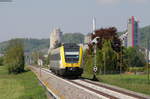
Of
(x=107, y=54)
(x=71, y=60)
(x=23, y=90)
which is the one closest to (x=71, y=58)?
(x=71, y=60)

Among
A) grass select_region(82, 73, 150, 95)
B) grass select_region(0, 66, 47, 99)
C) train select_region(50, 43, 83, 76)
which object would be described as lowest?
grass select_region(0, 66, 47, 99)

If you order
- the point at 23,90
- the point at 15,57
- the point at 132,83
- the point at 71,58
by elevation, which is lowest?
the point at 23,90

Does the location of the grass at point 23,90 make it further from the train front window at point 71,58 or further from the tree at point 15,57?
the tree at point 15,57

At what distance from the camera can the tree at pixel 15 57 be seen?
126688 millimetres

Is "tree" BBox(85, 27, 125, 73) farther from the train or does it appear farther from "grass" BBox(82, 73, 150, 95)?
the train

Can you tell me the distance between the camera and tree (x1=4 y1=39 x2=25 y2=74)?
126688mm

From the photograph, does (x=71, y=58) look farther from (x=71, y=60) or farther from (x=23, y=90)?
(x=23, y=90)

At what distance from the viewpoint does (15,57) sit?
130 meters

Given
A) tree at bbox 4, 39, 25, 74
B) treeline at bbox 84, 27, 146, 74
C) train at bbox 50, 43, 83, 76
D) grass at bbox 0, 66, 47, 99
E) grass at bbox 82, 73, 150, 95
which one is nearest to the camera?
grass at bbox 82, 73, 150, 95

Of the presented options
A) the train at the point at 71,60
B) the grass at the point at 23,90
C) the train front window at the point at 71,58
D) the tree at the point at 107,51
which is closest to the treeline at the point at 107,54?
the tree at the point at 107,51

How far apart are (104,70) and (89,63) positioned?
467cm

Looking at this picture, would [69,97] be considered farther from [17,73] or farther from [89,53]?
[17,73]

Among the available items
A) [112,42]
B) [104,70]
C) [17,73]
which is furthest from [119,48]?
[17,73]

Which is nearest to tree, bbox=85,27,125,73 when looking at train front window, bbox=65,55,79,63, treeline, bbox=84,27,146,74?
treeline, bbox=84,27,146,74
